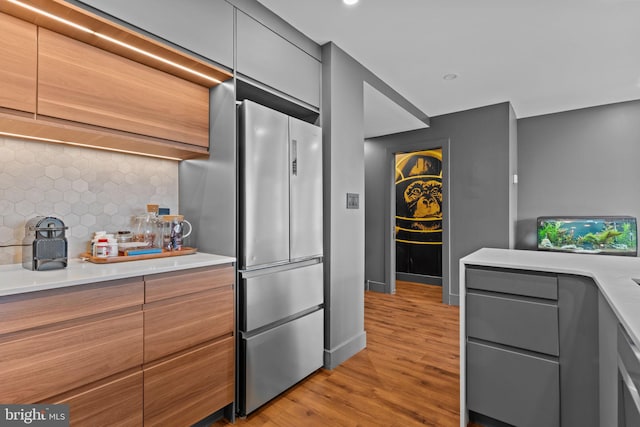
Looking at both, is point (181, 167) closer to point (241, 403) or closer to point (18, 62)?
point (18, 62)

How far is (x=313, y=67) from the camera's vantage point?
8.26 feet

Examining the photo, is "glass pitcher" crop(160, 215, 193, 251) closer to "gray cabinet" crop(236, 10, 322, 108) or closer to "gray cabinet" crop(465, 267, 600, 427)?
"gray cabinet" crop(236, 10, 322, 108)

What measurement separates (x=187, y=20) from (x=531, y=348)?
248cm

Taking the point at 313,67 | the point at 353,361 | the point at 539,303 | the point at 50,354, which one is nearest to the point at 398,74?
the point at 313,67

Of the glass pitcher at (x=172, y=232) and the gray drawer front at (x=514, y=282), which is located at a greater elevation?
the glass pitcher at (x=172, y=232)

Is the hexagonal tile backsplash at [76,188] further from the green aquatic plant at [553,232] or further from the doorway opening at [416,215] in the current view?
the green aquatic plant at [553,232]

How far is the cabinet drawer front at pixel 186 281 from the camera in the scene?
1.51 m

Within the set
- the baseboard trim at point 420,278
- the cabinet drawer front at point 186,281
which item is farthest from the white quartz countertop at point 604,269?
the baseboard trim at point 420,278

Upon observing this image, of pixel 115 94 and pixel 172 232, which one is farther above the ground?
pixel 115 94

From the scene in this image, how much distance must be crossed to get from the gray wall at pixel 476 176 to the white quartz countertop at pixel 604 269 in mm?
2136

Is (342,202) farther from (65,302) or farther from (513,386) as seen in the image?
(65,302)

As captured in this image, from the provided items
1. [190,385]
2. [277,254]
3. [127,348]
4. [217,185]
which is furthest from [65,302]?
[277,254]

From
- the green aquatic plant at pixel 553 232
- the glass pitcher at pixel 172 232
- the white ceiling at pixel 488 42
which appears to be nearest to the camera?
the glass pitcher at pixel 172 232

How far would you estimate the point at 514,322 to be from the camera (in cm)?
164
